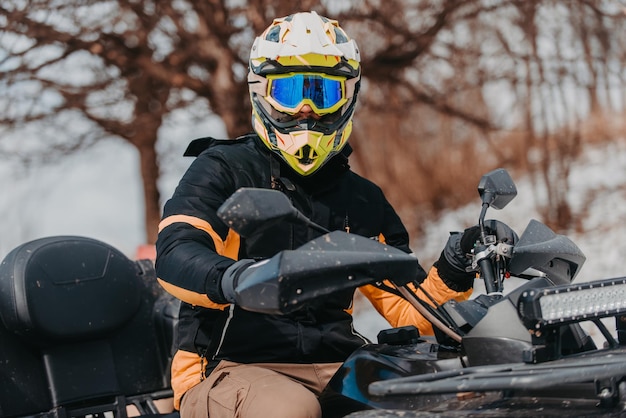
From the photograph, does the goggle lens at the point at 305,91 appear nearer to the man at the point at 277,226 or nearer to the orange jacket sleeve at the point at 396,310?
the man at the point at 277,226

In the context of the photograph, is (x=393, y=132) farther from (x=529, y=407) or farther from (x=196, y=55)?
(x=529, y=407)

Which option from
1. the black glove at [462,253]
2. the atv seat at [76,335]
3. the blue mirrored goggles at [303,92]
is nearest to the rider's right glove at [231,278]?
the blue mirrored goggles at [303,92]

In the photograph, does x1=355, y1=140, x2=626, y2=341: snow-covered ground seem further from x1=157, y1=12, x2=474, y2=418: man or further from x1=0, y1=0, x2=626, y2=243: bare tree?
x1=157, y1=12, x2=474, y2=418: man

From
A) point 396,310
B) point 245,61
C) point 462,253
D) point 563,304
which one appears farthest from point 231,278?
point 245,61

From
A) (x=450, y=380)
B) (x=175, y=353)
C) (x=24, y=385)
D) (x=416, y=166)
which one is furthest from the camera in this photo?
(x=416, y=166)

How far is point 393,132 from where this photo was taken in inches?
731

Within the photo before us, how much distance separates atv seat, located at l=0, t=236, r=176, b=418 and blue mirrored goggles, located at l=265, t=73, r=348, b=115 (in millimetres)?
1110

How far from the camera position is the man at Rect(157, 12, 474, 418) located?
2.63 meters

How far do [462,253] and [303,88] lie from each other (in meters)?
0.81

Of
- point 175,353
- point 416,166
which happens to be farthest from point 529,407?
point 416,166

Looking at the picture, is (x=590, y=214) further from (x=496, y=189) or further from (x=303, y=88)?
(x=303, y=88)

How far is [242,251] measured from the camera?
2.91 m

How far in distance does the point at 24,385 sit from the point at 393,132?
51.7ft

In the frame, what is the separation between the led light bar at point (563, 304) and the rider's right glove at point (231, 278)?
704 mm
